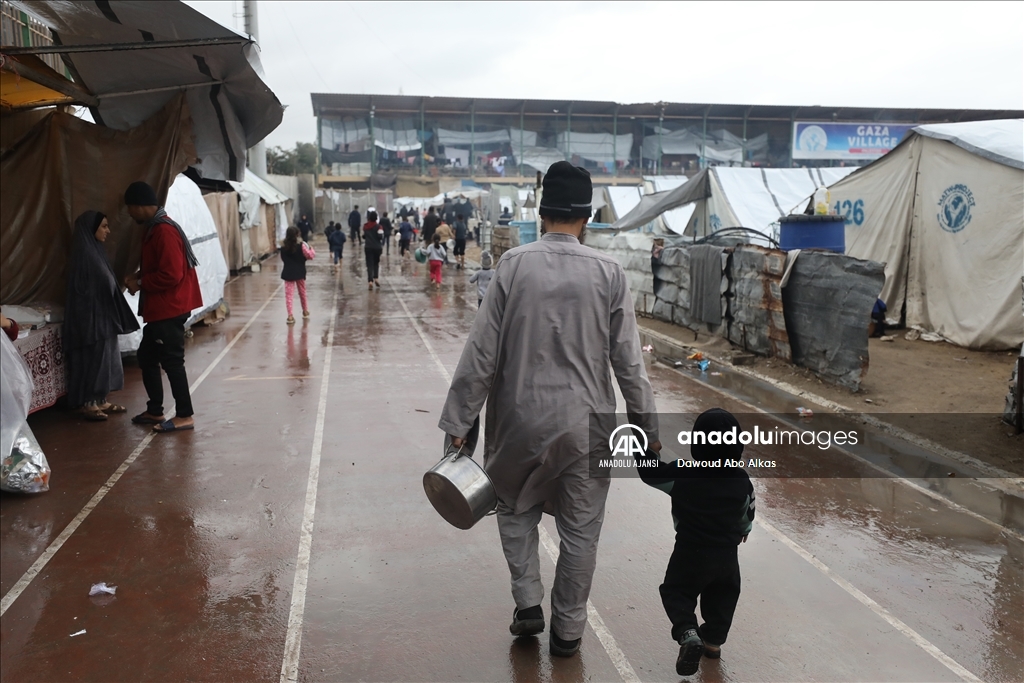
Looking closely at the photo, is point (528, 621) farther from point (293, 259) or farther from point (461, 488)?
point (293, 259)

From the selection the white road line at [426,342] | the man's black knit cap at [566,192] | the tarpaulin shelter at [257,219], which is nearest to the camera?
the man's black knit cap at [566,192]

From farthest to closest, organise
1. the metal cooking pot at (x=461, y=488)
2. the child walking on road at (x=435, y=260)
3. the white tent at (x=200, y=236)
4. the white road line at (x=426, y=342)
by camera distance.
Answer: the child walking on road at (x=435, y=260), the white tent at (x=200, y=236), the white road line at (x=426, y=342), the metal cooking pot at (x=461, y=488)

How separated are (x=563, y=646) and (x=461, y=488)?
37.5 inches

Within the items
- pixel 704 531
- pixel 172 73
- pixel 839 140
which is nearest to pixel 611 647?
pixel 704 531

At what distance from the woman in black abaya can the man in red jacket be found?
414 millimetres

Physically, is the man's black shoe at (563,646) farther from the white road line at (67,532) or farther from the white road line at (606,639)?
the white road line at (67,532)

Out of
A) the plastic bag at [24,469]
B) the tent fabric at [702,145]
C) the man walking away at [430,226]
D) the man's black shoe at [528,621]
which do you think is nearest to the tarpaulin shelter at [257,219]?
the man walking away at [430,226]

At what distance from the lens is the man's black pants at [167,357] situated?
656 centimetres

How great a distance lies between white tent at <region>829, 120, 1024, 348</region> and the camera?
1024 centimetres

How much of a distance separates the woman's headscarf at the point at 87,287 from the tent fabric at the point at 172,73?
3.70 feet

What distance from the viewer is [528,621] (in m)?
3.48

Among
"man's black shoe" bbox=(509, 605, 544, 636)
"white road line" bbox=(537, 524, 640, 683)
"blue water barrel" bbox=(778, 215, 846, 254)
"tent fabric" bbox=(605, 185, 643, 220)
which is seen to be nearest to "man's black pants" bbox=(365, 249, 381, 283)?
"tent fabric" bbox=(605, 185, 643, 220)

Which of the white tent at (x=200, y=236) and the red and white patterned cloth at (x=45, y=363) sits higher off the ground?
the white tent at (x=200, y=236)

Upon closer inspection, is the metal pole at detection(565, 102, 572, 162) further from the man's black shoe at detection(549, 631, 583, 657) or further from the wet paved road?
the man's black shoe at detection(549, 631, 583, 657)
